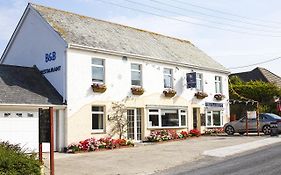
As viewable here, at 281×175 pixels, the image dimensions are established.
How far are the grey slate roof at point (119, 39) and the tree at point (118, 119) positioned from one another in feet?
10.9

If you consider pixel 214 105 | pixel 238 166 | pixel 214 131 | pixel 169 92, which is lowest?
pixel 238 166

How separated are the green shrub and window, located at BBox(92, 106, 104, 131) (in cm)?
1134

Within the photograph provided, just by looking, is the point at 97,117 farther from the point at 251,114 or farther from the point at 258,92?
the point at 258,92

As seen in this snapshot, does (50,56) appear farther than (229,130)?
No

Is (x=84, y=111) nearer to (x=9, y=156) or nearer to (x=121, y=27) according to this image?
(x=121, y=27)

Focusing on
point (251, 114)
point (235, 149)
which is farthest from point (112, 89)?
point (251, 114)

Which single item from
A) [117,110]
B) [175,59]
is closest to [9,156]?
[117,110]

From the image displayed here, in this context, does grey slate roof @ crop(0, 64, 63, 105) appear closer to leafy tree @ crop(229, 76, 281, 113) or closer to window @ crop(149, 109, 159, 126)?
window @ crop(149, 109, 159, 126)

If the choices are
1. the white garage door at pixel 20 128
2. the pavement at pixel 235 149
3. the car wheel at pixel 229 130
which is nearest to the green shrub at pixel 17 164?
the white garage door at pixel 20 128

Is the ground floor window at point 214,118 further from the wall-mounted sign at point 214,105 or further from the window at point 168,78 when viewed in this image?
the window at point 168,78

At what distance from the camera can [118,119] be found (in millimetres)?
22938

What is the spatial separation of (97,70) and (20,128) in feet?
18.0

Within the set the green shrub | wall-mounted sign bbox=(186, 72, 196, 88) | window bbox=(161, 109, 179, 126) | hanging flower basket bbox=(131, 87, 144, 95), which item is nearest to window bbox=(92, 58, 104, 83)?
hanging flower basket bbox=(131, 87, 144, 95)

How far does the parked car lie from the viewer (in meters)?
26.4
